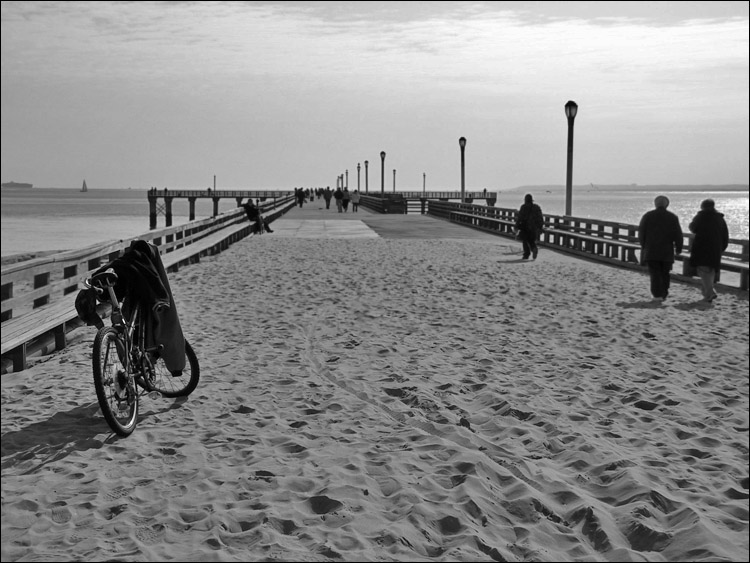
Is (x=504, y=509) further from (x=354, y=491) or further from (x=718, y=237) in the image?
(x=718, y=237)

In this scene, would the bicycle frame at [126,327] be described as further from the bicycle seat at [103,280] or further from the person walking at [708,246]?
the person walking at [708,246]

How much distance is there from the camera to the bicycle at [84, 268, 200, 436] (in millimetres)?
5387

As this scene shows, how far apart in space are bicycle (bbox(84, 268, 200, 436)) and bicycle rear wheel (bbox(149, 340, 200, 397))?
24 centimetres

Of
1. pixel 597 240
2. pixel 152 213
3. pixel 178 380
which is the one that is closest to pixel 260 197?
pixel 152 213

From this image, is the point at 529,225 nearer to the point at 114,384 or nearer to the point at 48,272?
the point at 48,272

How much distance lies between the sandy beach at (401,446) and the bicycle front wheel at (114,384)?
0.15 meters

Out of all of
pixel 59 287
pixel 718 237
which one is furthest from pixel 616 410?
pixel 718 237

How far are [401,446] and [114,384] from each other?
203cm

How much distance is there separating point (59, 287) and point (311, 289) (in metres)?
5.25

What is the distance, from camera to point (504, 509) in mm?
4473

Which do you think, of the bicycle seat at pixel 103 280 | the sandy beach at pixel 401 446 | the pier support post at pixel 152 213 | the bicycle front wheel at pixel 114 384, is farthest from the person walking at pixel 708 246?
the pier support post at pixel 152 213

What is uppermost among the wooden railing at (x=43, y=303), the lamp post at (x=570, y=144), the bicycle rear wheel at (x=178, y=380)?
Answer: the lamp post at (x=570, y=144)

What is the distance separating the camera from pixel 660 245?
1311 cm

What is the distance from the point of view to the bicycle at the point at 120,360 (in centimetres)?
539
